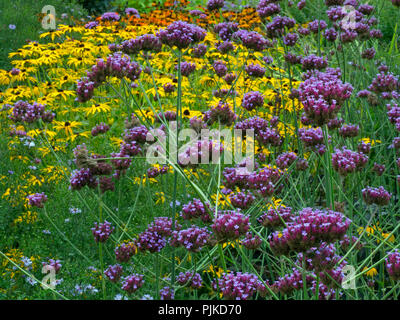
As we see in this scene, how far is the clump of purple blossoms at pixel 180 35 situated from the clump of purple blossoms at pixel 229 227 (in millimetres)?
1033

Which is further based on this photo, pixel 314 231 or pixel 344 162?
pixel 344 162

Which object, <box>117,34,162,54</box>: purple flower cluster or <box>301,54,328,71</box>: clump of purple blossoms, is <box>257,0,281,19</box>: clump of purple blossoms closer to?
<box>301,54,328,71</box>: clump of purple blossoms

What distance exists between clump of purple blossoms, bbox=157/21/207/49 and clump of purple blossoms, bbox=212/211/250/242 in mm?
1033

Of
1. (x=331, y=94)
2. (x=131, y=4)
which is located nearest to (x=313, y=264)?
(x=331, y=94)

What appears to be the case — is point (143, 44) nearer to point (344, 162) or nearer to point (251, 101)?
point (251, 101)

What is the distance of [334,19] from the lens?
11.4ft

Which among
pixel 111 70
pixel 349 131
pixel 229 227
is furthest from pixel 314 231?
pixel 349 131

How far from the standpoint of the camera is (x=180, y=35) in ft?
7.92

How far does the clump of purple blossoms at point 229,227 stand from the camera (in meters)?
1.70

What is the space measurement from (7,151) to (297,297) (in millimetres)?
2681

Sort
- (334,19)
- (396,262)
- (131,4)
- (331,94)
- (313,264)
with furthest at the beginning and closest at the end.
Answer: (131,4)
(334,19)
(331,94)
(396,262)
(313,264)

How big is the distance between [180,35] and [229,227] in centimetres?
109
